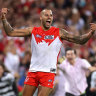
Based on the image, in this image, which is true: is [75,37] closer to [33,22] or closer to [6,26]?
[6,26]

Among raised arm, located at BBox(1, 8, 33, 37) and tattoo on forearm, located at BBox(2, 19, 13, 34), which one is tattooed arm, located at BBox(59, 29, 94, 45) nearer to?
raised arm, located at BBox(1, 8, 33, 37)

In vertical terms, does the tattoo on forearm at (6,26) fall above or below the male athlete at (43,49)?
above

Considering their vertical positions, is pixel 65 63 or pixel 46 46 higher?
pixel 46 46

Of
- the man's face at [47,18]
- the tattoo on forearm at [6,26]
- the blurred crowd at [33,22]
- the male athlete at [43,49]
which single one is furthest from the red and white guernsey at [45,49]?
the blurred crowd at [33,22]

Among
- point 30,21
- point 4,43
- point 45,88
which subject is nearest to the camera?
point 45,88

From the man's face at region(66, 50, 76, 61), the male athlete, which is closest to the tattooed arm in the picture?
the male athlete

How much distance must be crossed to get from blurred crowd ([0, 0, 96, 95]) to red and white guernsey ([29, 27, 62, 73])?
208 inches

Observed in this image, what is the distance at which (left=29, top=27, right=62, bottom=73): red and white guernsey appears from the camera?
19.8 ft

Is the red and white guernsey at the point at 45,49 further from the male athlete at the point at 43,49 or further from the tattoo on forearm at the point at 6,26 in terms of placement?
the tattoo on forearm at the point at 6,26

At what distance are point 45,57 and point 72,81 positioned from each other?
268cm

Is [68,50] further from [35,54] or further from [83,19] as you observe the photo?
[83,19]

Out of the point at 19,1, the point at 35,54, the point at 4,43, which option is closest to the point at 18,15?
the point at 19,1

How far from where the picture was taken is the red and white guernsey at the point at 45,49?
237 inches

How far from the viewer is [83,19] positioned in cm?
1504
